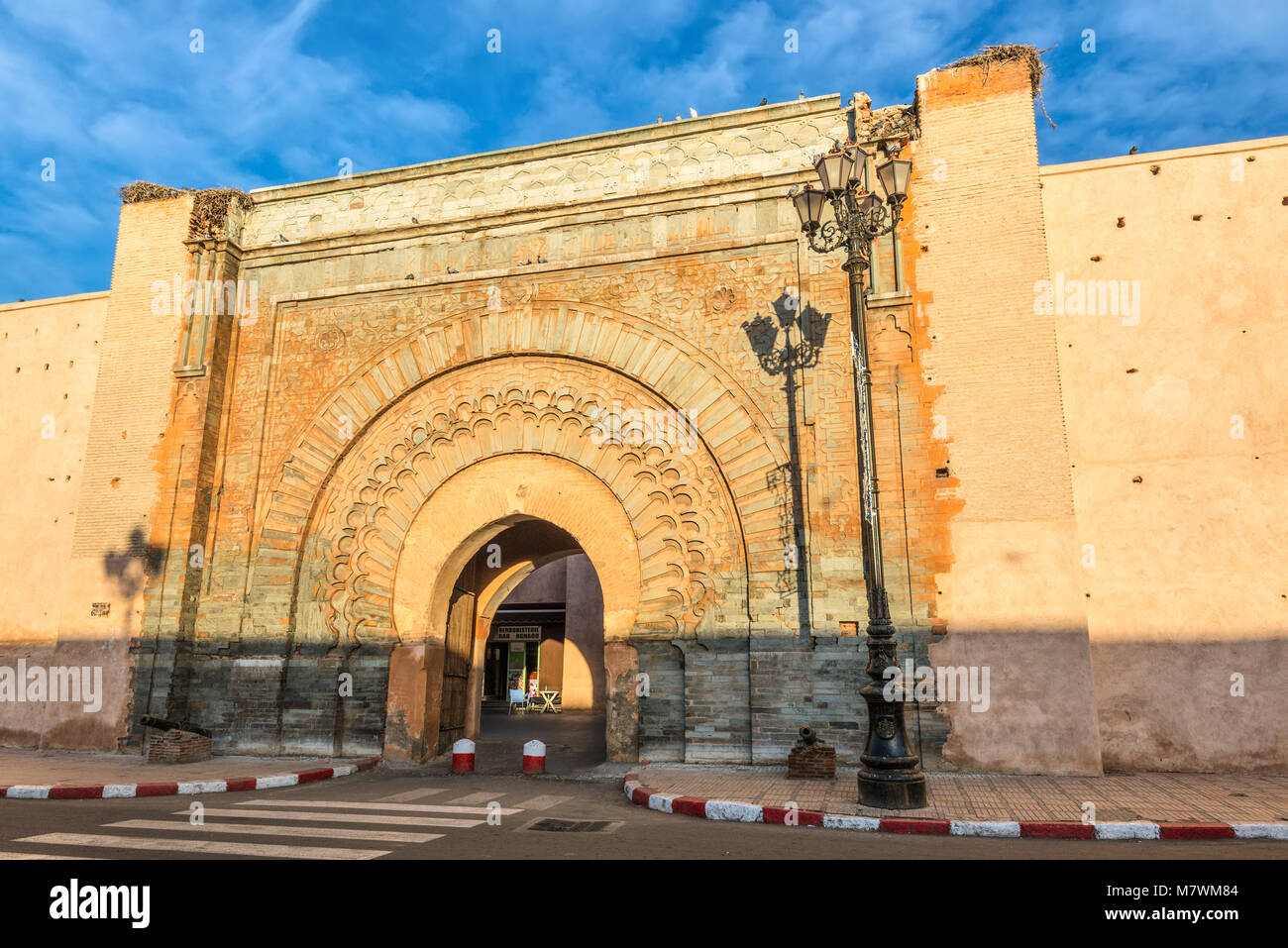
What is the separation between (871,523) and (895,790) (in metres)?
2.10

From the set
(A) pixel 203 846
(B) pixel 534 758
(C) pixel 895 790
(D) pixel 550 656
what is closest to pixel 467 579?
(B) pixel 534 758

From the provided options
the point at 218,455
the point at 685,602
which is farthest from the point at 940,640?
the point at 218,455

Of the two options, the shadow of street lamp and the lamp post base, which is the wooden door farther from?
the lamp post base

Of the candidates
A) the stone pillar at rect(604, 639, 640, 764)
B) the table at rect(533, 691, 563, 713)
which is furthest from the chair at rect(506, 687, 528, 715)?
the stone pillar at rect(604, 639, 640, 764)

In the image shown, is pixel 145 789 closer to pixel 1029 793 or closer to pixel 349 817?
pixel 349 817

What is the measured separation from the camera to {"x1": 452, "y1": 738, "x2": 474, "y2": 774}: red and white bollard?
930 centimetres

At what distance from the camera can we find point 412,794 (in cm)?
732

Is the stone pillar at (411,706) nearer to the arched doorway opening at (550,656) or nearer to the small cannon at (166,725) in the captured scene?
the small cannon at (166,725)

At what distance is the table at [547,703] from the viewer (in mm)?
20531

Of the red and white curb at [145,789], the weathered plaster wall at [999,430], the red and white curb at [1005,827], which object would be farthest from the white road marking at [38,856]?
the weathered plaster wall at [999,430]

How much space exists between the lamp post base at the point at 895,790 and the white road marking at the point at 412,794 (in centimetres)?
380

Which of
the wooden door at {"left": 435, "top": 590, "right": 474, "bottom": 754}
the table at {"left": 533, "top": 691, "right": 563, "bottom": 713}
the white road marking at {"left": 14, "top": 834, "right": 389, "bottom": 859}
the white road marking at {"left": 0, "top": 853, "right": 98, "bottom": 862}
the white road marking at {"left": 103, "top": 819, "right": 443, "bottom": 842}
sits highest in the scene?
the wooden door at {"left": 435, "top": 590, "right": 474, "bottom": 754}

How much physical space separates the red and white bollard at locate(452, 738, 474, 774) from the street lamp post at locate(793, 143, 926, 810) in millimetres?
4590

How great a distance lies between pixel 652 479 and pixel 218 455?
6152 millimetres
